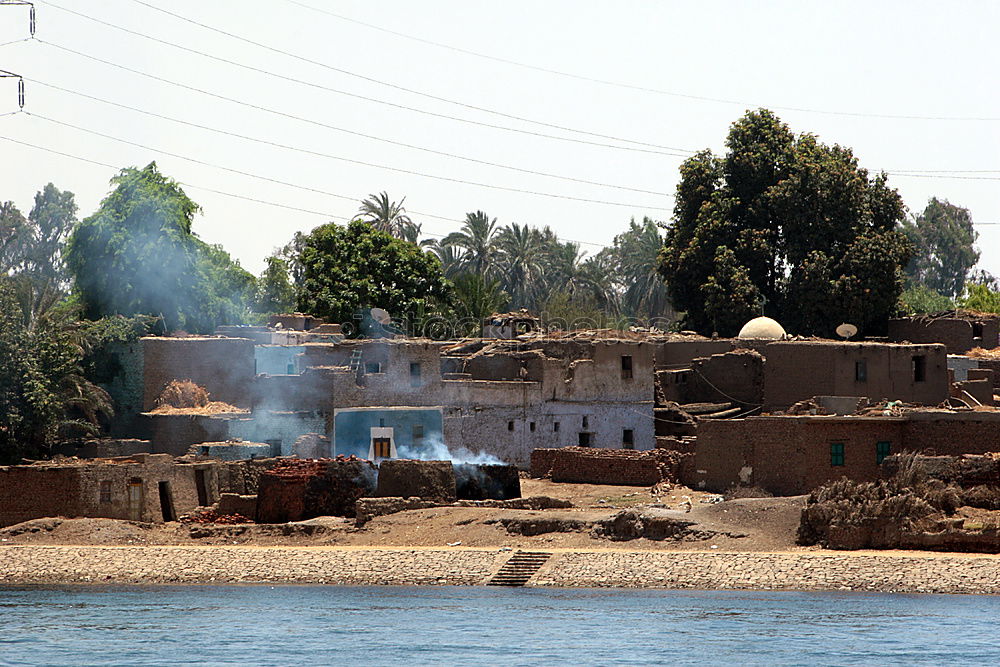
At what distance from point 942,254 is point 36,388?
282 ft

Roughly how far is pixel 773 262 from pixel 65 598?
42674 mm

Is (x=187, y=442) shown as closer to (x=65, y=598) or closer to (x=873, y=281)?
(x=65, y=598)

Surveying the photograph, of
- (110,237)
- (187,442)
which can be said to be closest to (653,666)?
(187,442)

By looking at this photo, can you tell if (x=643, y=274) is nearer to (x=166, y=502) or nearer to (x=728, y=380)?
(x=728, y=380)

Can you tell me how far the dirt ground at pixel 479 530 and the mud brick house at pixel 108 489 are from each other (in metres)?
0.51

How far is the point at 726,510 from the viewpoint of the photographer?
155 ft

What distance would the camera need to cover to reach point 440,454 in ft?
191

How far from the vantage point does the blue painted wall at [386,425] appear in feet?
186

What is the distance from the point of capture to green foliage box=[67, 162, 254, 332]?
66.6 metres

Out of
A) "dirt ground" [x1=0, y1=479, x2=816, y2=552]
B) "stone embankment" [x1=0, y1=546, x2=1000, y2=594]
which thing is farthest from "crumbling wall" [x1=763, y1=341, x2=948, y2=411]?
"stone embankment" [x1=0, y1=546, x2=1000, y2=594]

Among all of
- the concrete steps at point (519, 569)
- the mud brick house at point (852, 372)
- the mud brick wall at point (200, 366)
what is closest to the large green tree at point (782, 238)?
the mud brick house at point (852, 372)

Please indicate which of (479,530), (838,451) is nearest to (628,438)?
(838,451)

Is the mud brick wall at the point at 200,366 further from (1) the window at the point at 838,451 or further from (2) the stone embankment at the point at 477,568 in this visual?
(1) the window at the point at 838,451

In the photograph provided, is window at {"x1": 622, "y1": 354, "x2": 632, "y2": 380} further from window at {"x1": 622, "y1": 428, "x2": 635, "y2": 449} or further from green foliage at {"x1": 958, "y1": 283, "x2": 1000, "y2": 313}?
green foliage at {"x1": 958, "y1": 283, "x2": 1000, "y2": 313}
